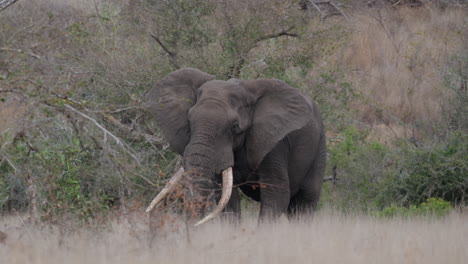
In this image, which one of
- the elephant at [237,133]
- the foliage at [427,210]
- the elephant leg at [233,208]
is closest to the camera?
the elephant at [237,133]

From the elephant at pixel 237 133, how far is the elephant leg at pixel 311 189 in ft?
1.84

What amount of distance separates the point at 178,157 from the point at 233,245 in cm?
525

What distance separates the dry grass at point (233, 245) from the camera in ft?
23.0

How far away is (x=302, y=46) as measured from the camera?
49.1ft

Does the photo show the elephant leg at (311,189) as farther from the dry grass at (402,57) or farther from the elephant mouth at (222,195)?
the dry grass at (402,57)

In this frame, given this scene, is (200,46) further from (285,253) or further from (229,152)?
(285,253)

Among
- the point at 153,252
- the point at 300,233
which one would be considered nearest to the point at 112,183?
the point at 300,233

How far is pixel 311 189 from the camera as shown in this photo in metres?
11.7

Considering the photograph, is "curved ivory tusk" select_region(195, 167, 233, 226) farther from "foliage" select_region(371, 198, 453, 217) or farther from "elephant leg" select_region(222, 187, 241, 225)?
"foliage" select_region(371, 198, 453, 217)

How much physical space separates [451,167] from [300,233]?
16.8ft

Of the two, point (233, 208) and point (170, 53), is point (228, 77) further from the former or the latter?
point (233, 208)

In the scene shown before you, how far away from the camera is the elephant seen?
958 centimetres

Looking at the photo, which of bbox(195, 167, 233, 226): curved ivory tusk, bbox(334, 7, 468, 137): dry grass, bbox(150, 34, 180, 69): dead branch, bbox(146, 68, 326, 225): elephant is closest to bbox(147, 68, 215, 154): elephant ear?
bbox(146, 68, 326, 225): elephant

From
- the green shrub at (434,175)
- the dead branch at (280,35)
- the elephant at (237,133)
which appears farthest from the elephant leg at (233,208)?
the dead branch at (280,35)
